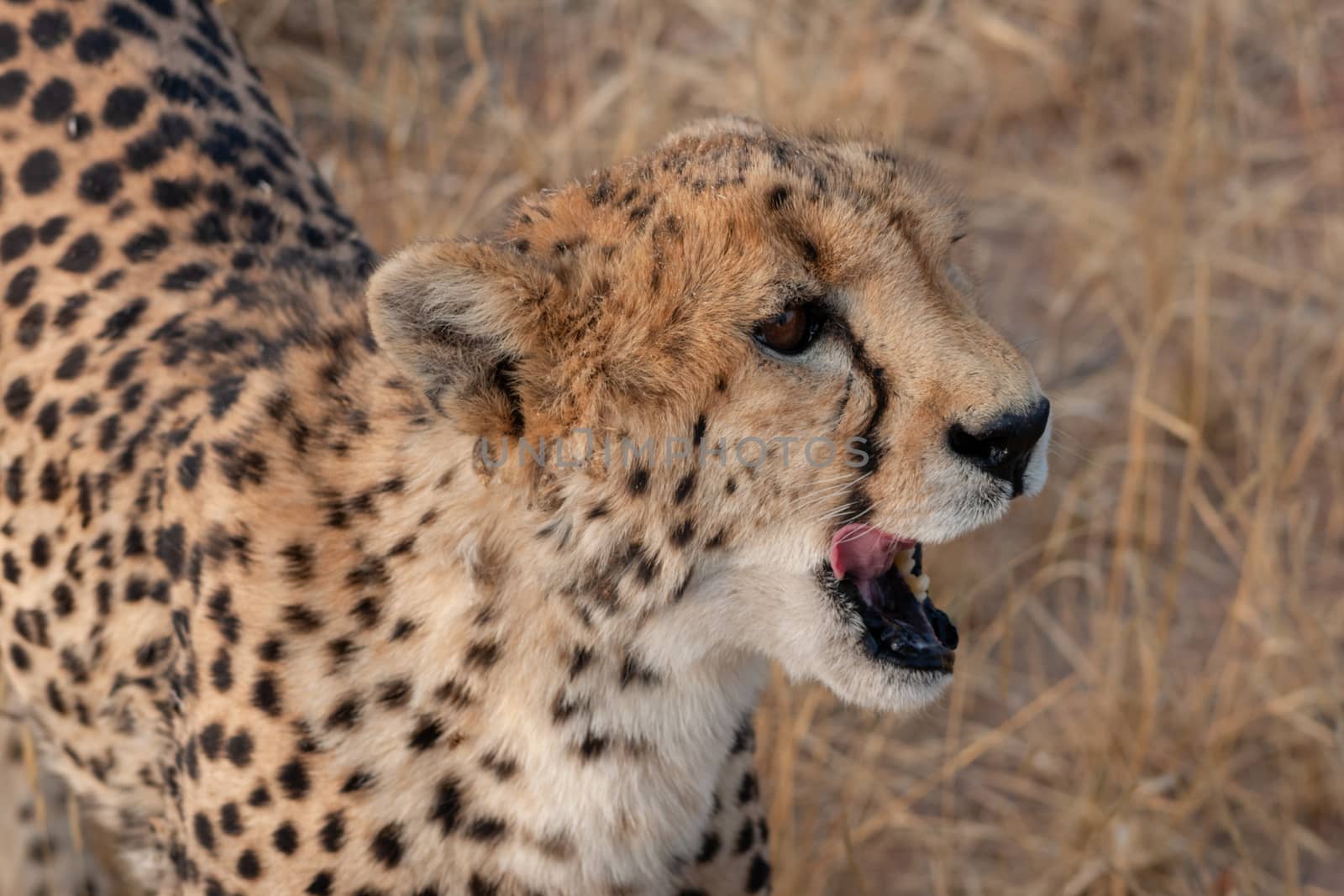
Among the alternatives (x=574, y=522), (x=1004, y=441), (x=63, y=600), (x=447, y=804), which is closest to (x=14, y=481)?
(x=63, y=600)

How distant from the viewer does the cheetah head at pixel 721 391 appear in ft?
5.20

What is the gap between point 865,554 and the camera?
176 centimetres

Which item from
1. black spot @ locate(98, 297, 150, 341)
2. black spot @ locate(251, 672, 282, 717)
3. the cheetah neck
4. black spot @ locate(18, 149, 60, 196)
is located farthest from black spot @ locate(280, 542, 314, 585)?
black spot @ locate(18, 149, 60, 196)

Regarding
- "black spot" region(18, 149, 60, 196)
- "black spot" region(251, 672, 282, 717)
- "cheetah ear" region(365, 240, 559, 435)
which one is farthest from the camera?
"black spot" region(18, 149, 60, 196)

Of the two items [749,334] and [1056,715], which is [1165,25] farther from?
[749,334]

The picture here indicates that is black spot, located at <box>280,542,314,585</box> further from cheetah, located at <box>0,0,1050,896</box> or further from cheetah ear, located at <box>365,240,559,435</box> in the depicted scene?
cheetah ear, located at <box>365,240,559,435</box>

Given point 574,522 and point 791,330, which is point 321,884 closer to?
point 574,522

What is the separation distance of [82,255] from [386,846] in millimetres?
1001

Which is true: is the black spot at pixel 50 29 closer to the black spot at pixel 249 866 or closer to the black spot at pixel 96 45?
the black spot at pixel 96 45

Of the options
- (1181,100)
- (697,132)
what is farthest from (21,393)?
(1181,100)

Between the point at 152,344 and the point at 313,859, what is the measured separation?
777mm

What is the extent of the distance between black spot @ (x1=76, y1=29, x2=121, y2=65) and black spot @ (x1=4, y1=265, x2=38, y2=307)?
0.33 metres

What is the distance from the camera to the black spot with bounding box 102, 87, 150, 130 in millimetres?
2236

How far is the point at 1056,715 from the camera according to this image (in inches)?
126
